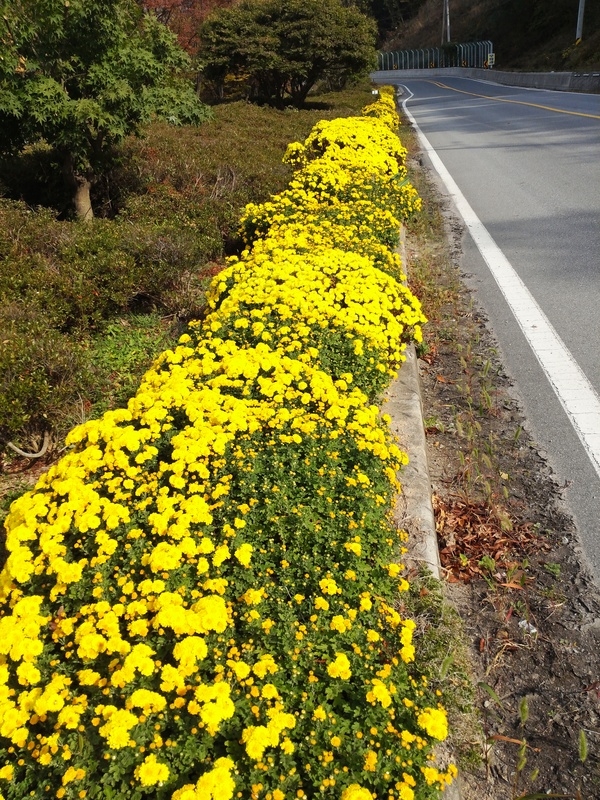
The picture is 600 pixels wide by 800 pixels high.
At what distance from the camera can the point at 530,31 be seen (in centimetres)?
4528

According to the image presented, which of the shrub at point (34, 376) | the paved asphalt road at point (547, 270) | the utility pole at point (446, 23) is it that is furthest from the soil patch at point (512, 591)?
the utility pole at point (446, 23)

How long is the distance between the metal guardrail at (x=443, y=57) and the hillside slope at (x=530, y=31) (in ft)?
3.82

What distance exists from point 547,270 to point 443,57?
212ft

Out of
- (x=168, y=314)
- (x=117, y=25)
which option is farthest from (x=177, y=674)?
(x=117, y=25)

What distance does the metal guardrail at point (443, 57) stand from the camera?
50.1 m

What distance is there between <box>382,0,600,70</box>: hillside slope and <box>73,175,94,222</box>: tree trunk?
103 feet

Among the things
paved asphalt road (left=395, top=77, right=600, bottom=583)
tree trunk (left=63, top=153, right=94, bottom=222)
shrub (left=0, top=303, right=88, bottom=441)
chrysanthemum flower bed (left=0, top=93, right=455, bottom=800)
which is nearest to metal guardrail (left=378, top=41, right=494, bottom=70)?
paved asphalt road (left=395, top=77, right=600, bottom=583)

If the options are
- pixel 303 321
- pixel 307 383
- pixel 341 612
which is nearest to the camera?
pixel 341 612

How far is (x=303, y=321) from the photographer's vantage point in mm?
3566

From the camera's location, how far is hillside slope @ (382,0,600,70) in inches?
1339

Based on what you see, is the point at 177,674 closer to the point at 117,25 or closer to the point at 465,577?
the point at 465,577

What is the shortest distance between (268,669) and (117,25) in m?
7.41

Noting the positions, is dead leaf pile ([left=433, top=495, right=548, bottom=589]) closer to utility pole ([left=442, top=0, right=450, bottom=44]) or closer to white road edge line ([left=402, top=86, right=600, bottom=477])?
white road edge line ([left=402, top=86, right=600, bottom=477])

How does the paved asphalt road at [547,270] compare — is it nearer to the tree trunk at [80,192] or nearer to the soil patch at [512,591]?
the soil patch at [512,591]
